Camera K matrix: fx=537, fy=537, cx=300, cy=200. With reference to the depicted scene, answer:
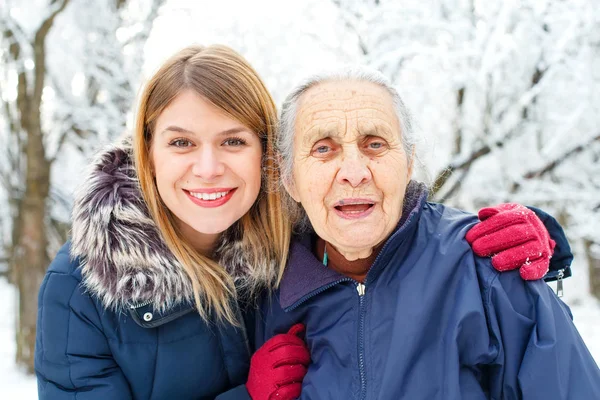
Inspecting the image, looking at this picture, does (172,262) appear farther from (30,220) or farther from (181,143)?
(30,220)

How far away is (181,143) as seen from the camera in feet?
6.48

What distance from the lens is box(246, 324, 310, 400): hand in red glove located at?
6.21 feet

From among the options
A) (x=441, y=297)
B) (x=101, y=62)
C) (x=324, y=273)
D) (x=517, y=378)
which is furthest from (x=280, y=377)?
(x=101, y=62)

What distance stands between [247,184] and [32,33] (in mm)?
4395

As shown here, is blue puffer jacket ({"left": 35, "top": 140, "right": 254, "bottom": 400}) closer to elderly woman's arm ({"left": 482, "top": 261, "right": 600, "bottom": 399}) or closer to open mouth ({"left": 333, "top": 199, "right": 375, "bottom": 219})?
open mouth ({"left": 333, "top": 199, "right": 375, "bottom": 219})

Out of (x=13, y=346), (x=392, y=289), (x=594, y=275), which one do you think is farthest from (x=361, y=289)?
(x=594, y=275)

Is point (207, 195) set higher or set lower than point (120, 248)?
higher

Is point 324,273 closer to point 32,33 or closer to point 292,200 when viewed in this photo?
point 292,200

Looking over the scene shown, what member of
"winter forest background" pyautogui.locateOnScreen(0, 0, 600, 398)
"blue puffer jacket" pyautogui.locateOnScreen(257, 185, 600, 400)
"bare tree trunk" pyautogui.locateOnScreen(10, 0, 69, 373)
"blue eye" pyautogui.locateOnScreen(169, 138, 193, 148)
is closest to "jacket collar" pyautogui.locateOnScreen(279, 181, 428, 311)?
"blue puffer jacket" pyautogui.locateOnScreen(257, 185, 600, 400)

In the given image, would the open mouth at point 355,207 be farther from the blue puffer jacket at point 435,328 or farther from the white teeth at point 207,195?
the white teeth at point 207,195

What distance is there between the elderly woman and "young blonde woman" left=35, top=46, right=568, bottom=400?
0.18m

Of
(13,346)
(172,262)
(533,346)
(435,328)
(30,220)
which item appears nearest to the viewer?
(533,346)

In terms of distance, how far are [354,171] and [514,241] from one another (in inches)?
21.2

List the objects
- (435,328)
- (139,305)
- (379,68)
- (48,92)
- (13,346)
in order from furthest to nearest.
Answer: (13,346), (48,92), (379,68), (139,305), (435,328)
